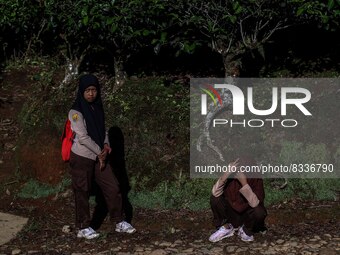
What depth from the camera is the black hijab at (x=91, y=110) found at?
25.1 feet

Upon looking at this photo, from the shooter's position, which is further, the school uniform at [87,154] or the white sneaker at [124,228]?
the white sneaker at [124,228]

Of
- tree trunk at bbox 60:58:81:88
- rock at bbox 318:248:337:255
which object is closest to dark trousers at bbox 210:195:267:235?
rock at bbox 318:248:337:255

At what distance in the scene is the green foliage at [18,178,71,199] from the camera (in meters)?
9.80

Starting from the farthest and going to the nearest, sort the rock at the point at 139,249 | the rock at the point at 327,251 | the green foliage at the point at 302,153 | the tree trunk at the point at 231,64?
the tree trunk at the point at 231,64
the green foliage at the point at 302,153
the rock at the point at 139,249
the rock at the point at 327,251

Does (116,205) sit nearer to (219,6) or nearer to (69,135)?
(69,135)

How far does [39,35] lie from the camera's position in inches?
567

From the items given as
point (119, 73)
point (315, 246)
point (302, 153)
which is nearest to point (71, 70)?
point (119, 73)

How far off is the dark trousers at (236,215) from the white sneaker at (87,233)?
1429 mm

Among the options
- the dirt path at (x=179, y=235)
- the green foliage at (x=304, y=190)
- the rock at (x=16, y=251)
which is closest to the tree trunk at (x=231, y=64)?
the green foliage at (x=304, y=190)

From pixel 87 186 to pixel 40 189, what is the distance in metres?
2.26

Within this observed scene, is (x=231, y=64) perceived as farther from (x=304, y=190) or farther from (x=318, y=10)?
(x=304, y=190)

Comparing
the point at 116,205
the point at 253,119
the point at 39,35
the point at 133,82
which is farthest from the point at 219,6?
the point at 39,35

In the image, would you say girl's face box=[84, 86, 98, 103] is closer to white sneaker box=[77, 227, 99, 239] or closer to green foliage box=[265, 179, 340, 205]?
white sneaker box=[77, 227, 99, 239]

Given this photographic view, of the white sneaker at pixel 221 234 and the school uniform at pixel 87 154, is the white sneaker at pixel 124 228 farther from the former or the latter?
the white sneaker at pixel 221 234
